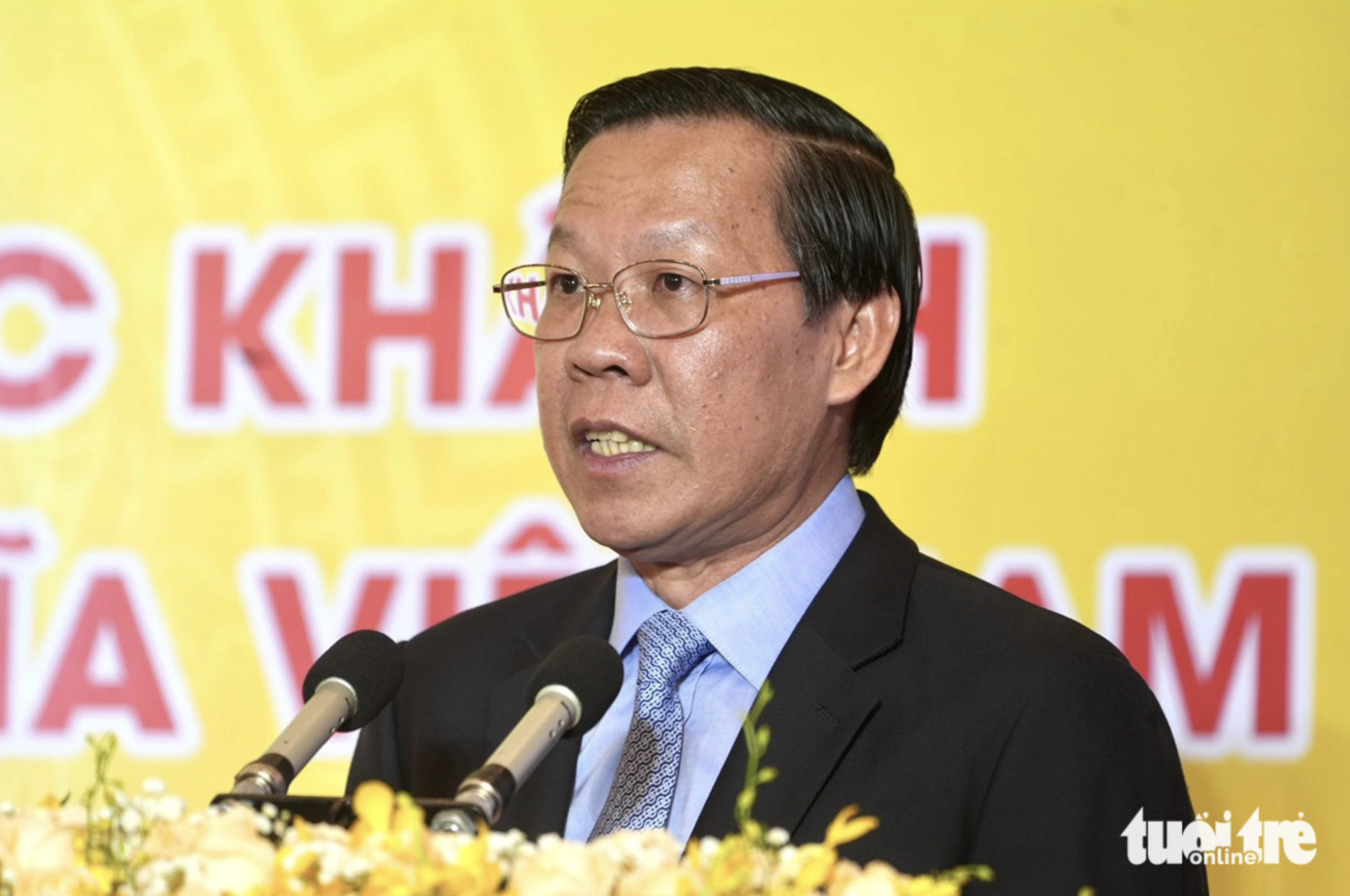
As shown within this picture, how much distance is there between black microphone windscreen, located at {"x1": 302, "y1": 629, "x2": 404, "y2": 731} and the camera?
4.40ft

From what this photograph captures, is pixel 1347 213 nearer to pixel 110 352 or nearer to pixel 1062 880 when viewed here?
pixel 1062 880

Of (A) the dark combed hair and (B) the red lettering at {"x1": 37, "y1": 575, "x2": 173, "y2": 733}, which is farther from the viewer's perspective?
(B) the red lettering at {"x1": 37, "y1": 575, "x2": 173, "y2": 733}

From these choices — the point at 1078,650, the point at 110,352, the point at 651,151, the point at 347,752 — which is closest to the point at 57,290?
the point at 110,352

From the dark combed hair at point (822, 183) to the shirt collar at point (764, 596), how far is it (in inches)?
5.0

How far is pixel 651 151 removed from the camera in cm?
187

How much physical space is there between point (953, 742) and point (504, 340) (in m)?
1.36

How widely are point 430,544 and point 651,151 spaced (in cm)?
117

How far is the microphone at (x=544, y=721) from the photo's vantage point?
3.54 feet

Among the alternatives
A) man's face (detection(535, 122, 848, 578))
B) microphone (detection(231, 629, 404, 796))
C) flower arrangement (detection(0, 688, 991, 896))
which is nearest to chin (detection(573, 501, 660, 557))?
man's face (detection(535, 122, 848, 578))

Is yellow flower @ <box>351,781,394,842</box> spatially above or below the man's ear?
below

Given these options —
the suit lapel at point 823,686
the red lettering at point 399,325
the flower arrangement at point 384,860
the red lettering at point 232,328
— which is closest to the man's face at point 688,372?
the suit lapel at point 823,686

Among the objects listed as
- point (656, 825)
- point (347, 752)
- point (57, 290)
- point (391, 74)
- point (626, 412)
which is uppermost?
point (391, 74)

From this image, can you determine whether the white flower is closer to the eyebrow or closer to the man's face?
the man's face

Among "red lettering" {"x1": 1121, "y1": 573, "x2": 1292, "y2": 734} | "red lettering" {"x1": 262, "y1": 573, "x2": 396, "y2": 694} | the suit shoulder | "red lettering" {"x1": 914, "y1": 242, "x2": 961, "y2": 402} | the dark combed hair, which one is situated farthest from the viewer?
"red lettering" {"x1": 262, "y1": 573, "x2": 396, "y2": 694}
